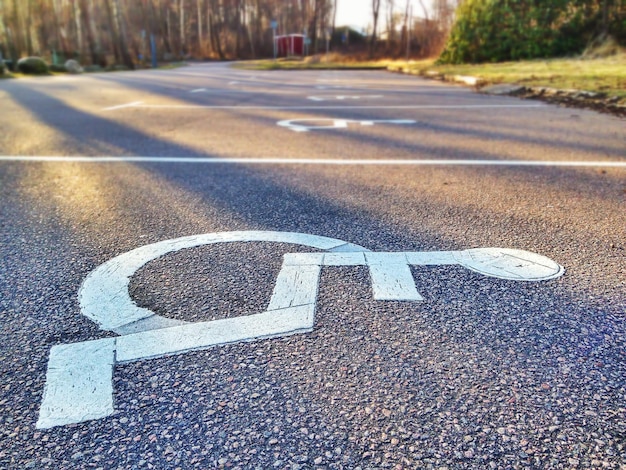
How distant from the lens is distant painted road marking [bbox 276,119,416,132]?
5855 mm

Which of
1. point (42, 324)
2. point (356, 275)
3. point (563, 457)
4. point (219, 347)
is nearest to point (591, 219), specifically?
point (356, 275)

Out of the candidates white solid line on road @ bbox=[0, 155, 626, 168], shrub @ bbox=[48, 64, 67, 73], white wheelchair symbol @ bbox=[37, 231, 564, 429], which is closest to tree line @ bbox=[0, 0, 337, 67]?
shrub @ bbox=[48, 64, 67, 73]

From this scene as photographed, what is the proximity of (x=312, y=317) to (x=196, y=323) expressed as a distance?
0.38m

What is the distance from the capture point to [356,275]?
196 centimetres

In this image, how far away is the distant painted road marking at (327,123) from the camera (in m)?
5.86

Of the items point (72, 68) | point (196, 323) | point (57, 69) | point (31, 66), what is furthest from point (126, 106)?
point (72, 68)

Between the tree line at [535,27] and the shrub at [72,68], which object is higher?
the tree line at [535,27]

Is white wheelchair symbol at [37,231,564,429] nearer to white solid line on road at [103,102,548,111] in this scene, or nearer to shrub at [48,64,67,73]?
white solid line on road at [103,102,548,111]

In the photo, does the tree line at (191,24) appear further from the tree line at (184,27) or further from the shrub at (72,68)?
the shrub at (72,68)

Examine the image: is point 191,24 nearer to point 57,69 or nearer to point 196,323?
point 57,69

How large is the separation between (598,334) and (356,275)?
849 mm

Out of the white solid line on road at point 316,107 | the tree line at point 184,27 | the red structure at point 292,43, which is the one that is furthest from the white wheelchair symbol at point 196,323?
the red structure at point 292,43

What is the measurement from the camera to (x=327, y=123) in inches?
244

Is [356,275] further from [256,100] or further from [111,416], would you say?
[256,100]
